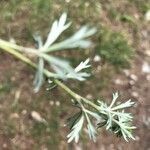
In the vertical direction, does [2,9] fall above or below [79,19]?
above

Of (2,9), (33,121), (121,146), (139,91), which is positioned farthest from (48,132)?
(2,9)

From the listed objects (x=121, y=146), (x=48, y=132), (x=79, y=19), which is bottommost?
(x=121, y=146)

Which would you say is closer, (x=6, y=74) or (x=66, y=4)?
(x=6, y=74)

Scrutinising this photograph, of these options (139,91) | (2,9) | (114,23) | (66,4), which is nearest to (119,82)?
(139,91)

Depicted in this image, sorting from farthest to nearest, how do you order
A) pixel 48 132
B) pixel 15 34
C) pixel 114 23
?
pixel 114 23
pixel 15 34
pixel 48 132

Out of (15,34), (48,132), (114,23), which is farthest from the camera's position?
(114,23)

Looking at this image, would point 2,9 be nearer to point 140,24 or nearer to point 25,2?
point 25,2
